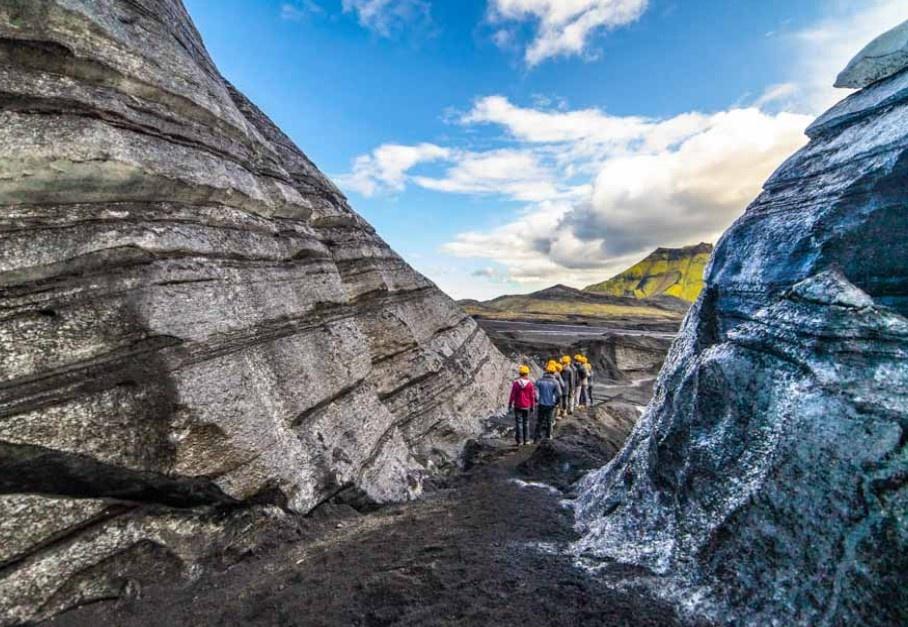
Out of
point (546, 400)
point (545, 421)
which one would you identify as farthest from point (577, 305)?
point (546, 400)

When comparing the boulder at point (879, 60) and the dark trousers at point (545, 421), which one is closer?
the boulder at point (879, 60)

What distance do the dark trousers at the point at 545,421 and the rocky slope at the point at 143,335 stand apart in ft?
18.6

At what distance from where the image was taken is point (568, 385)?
20656 mm

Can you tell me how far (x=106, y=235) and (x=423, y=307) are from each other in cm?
1271

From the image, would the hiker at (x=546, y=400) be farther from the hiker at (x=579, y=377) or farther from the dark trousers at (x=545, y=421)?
the hiker at (x=579, y=377)

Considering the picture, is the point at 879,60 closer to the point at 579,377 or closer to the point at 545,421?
the point at 545,421

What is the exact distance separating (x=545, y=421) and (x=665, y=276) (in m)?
167

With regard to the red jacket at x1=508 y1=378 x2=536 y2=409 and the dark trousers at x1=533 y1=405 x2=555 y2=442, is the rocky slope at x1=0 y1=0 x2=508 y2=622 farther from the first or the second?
the dark trousers at x1=533 y1=405 x2=555 y2=442

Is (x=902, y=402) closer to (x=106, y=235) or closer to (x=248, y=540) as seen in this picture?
(x=248, y=540)

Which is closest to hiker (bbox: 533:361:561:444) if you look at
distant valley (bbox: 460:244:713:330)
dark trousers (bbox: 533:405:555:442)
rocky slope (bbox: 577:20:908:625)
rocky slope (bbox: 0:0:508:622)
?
dark trousers (bbox: 533:405:555:442)

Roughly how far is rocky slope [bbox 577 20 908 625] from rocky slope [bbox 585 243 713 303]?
138936 mm

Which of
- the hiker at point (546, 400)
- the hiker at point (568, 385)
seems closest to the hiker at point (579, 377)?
the hiker at point (568, 385)

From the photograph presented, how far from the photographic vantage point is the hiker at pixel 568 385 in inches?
802

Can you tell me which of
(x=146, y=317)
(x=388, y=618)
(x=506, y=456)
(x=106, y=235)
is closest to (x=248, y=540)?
(x=388, y=618)
